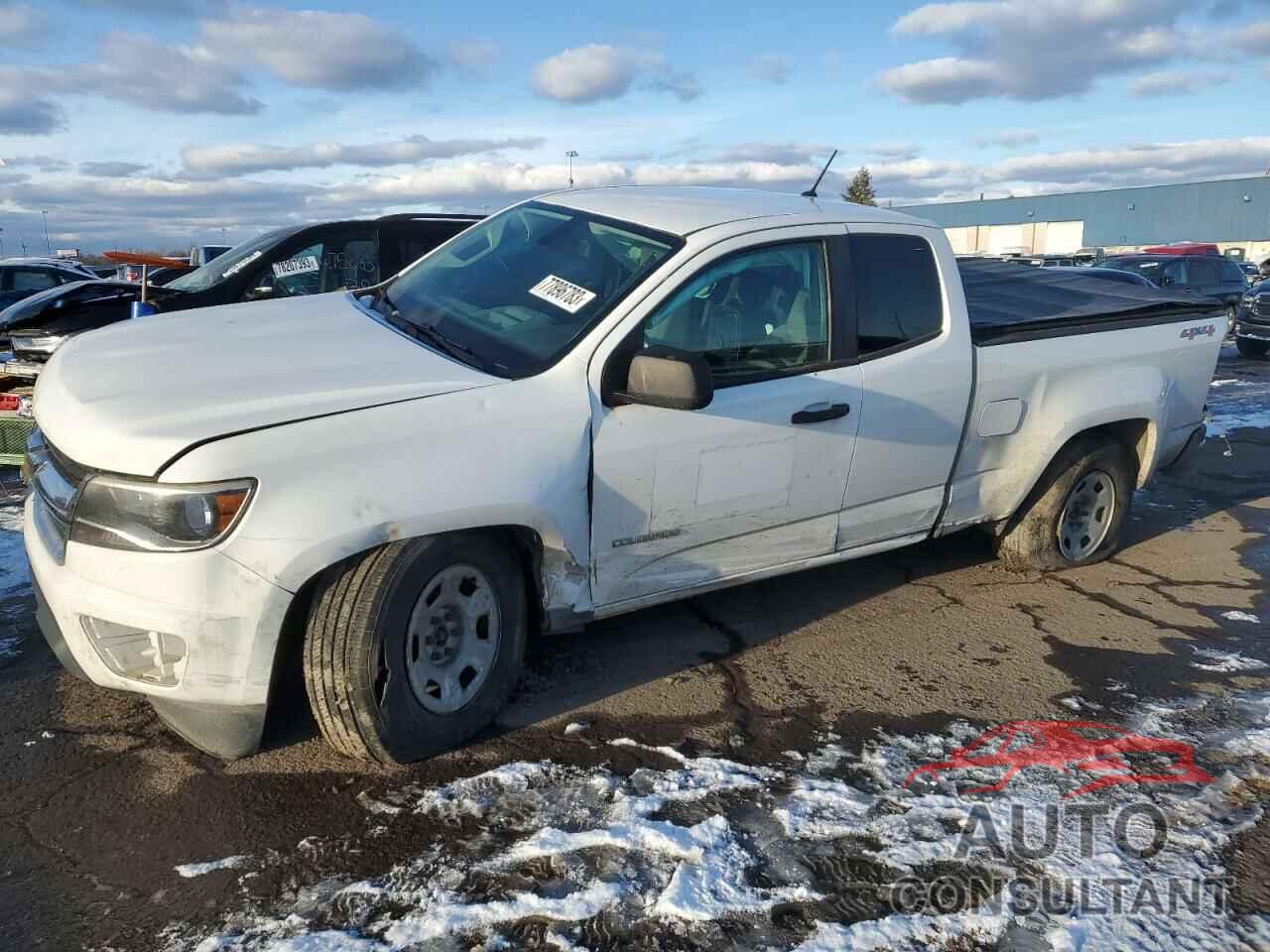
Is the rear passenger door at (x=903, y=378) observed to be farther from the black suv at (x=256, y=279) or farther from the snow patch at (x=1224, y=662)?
the black suv at (x=256, y=279)

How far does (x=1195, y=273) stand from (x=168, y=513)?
66.7 feet

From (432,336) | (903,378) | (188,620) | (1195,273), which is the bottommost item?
(188,620)

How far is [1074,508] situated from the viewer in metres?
5.29

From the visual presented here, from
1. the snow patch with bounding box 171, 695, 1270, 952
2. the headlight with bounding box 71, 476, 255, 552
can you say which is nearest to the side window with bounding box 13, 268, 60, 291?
the headlight with bounding box 71, 476, 255, 552

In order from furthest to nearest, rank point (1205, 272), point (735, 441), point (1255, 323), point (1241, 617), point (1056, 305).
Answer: point (1205, 272)
point (1255, 323)
point (1056, 305)
point (1241, 617)
point (735, 441)

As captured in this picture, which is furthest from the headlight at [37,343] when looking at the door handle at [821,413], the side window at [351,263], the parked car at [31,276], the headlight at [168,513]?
the parked car at [31,276]

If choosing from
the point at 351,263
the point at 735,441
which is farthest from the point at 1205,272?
the point at 735,441

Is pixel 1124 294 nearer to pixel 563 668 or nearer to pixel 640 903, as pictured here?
pixel 563 668

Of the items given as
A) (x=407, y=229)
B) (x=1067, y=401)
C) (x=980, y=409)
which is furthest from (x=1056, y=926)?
(x=407, y=229)

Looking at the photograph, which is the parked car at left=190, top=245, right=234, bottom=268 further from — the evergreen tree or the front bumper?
the evergreen tree

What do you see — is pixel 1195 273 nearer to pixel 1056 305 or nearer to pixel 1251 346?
pixel 1251 346

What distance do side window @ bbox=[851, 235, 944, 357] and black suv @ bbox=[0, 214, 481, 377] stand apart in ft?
14.5

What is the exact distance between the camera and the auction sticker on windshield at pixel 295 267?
7.04 metres

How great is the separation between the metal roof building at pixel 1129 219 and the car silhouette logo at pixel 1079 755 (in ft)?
208
